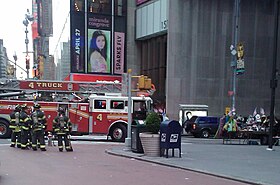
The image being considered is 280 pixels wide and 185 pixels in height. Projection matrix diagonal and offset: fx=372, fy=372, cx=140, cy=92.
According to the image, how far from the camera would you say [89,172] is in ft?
32.9

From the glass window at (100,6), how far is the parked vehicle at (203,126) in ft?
66.1

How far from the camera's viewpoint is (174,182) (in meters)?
8.80

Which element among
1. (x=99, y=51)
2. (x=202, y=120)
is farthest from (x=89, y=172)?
(x=99, y=51)

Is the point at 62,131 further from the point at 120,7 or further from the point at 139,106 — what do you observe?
the point at 120,7

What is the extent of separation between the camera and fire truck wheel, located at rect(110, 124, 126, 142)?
67.4 ft

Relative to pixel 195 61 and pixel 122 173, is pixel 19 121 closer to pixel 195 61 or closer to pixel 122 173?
pixel 122 173

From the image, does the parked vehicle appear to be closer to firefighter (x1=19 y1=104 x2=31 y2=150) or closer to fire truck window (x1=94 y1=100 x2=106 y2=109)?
fire truck window (x1=94 y1=100 x2=106 y2=109)

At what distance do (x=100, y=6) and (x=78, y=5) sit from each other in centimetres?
259

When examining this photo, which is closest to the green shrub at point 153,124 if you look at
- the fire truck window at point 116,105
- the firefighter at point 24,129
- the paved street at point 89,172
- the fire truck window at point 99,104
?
the paved street at point 89,172

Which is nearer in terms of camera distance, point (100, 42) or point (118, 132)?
point (118, 132)

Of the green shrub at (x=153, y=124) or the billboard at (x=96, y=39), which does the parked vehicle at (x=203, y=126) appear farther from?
the billboard at (x=96, y=39)

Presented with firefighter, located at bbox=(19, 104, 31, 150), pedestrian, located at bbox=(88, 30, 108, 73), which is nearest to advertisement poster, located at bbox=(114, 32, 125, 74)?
pedestrian, located at bbox=(88, 30, 108, 73)

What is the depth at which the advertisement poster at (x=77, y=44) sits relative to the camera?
41.0m

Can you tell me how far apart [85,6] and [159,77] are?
1162 cm
